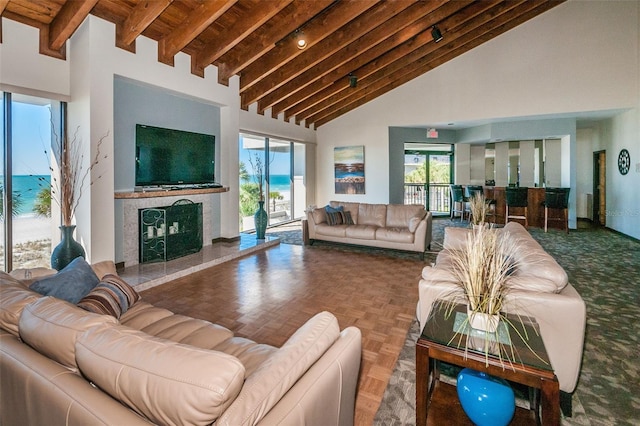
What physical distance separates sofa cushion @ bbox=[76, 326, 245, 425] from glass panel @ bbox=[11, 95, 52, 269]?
365 centimetres

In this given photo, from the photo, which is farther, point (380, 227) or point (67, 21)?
point (380, 227)

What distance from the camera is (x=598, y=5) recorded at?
20.1 feet

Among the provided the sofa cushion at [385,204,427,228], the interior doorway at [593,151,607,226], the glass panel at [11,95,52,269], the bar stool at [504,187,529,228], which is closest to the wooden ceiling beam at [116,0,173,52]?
the glass panel at [11,95,52,269]

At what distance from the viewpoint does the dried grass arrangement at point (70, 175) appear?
350 centimetres

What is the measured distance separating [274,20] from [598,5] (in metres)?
6.35

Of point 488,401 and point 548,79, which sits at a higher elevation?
point 548,79

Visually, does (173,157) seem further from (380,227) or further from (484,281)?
(484,281)

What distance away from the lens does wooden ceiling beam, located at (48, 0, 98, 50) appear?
125 inches

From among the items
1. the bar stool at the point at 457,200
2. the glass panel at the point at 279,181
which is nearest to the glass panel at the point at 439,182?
the bar stool at the point at 457,200

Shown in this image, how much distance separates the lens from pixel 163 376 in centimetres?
88

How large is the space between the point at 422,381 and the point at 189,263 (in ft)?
12.3

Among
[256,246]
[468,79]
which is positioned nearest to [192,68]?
[256,246]

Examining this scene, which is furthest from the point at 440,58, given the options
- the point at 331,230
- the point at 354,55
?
the point at 331,230

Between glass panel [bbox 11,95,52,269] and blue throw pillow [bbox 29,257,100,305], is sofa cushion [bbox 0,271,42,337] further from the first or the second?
glass panel [bbox 11,95,52,269]
